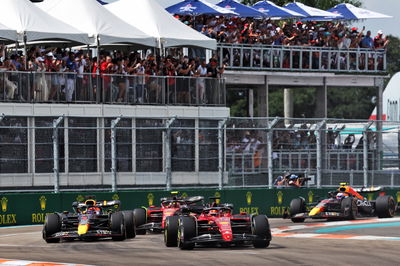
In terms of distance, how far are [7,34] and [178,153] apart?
5.77 metres

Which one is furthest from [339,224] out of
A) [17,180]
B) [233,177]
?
[17,180]

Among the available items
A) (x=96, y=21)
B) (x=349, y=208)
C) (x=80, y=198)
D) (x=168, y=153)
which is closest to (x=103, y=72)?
(x=96, y=21)

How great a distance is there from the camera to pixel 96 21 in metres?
31.9

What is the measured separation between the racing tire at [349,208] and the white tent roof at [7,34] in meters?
9.93

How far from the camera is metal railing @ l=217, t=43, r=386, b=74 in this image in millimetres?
39938

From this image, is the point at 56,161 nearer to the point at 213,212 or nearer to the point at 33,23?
the point at 33,23

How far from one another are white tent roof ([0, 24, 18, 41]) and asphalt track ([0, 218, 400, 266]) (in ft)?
25.1

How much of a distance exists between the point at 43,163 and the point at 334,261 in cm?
1221

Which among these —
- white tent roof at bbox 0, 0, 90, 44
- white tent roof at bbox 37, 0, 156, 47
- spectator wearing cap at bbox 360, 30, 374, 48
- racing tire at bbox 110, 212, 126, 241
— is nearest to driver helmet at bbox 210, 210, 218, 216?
racing tire at bbox 110, 212, 126, 241

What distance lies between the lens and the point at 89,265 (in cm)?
1471

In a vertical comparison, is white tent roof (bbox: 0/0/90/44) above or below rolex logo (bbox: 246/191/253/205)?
above

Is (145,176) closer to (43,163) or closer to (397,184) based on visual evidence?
(43,163)

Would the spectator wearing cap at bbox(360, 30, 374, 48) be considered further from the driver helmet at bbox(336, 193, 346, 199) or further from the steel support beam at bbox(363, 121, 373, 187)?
the driver helmet at bbox(336, 193, 346, 199)

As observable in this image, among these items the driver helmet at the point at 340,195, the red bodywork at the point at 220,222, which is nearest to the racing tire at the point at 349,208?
the driver helmet at the point at 340,195
